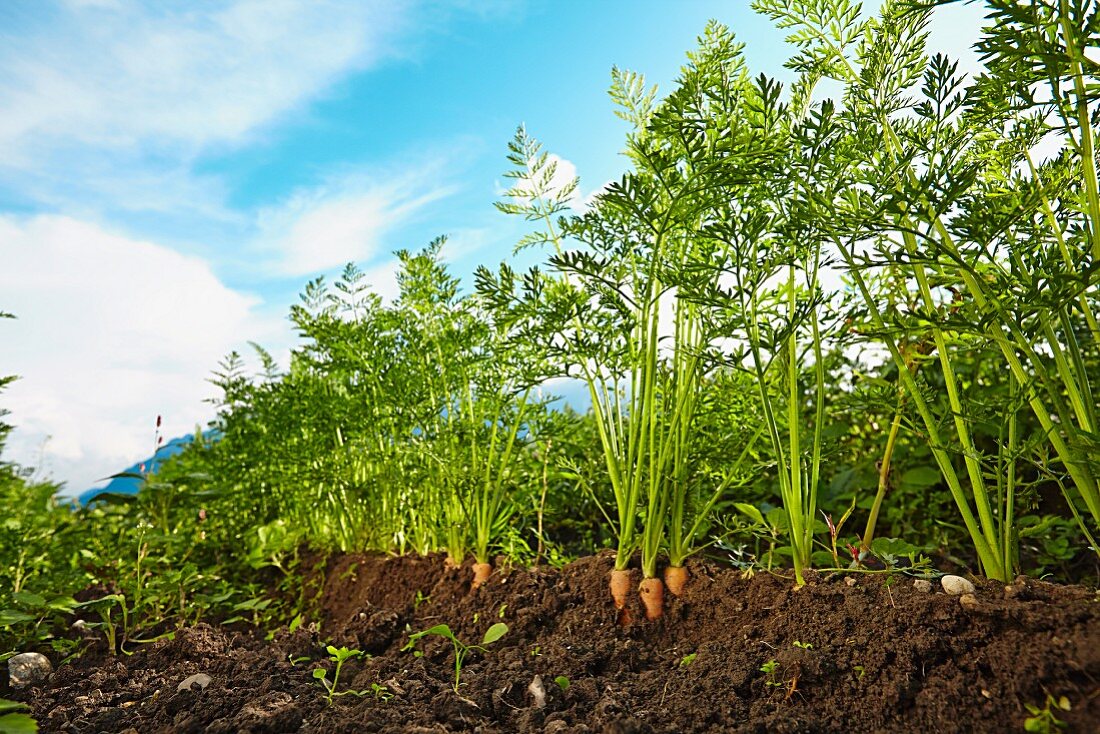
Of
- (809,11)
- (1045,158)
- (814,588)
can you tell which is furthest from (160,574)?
(1045,158)

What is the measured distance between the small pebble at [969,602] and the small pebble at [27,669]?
99.0 inches

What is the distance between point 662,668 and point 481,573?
1.04m

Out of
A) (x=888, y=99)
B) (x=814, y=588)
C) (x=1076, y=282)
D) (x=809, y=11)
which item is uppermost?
(x=809, y=11)

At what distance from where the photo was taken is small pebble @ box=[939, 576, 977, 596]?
1.69m

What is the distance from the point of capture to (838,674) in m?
1.60

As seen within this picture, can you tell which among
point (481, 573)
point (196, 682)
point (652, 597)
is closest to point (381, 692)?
point (196, 682)

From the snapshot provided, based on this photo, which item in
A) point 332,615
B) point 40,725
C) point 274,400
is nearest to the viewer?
point 40,725

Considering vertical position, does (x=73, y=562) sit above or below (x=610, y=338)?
below

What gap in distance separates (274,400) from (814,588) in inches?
112

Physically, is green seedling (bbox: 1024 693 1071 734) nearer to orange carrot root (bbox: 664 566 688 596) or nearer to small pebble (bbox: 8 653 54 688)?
orange carrot root (bbox: 664 566 688 596)

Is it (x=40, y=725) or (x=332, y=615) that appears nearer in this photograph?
(x=40, y=725)

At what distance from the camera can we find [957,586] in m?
1.70

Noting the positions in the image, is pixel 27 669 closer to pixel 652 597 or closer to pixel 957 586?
pixel 652 597

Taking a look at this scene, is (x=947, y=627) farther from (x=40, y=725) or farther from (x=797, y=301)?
(x=40, y=725)
